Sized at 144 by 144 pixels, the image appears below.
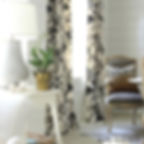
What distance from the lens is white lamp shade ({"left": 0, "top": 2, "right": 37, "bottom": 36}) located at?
2480 millimetres

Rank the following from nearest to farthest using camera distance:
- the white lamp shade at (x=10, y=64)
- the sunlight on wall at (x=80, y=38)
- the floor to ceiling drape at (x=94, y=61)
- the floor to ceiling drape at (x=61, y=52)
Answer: the white lamp shade at (x=10, y=64), the floor to ceiling drape at (x=61, y=52), the floor to ceiling drape at (x=94, y=61), the sunlight on wall at (x=80, y=38)

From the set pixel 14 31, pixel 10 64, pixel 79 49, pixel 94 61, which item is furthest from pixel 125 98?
pixel 14 31

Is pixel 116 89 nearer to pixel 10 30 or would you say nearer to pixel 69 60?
pixel 69 60

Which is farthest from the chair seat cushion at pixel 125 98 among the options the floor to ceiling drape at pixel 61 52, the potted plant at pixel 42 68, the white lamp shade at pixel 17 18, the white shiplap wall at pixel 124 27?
the white lamp shade at pixel 17 18

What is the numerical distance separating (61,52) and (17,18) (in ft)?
4.06

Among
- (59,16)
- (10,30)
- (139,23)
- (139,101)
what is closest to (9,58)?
(10,30)

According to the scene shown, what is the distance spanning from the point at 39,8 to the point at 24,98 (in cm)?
149

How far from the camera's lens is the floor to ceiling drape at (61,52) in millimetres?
3518

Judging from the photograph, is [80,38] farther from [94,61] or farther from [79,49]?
[94,61]

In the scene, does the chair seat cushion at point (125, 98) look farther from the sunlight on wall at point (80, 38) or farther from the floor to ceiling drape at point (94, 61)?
the sunlight on wall at point (80, 38)

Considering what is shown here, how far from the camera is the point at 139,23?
481 cm

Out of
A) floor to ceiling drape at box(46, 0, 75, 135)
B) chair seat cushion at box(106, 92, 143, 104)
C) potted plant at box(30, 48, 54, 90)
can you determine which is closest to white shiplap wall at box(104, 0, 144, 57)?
chair seat cushion at box(106, 92, 143, 104)

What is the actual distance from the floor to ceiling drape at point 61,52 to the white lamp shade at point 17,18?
3.08 feet

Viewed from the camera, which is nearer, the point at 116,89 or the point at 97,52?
the point at 116,89
